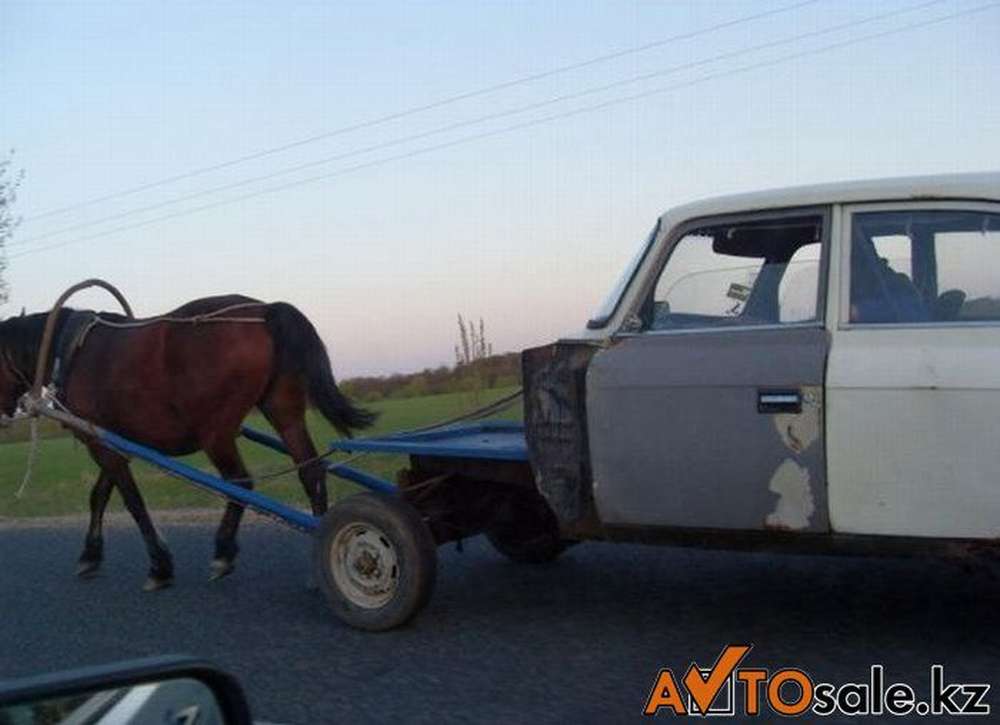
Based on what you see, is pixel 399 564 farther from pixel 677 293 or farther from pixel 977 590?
pixel 977 590

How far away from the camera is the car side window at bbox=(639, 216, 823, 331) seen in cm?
563

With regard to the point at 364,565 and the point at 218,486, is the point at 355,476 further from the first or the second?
the point at 364,565

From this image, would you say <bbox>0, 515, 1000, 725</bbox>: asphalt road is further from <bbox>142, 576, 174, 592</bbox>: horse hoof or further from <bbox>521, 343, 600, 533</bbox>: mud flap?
<bbox>521, 343, 600, 533</bbox>: mud flap

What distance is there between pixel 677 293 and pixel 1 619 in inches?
179

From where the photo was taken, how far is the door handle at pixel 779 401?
17.1 feet

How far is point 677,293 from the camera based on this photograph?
593cm

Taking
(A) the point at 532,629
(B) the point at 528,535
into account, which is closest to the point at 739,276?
(A) the point at 532,629

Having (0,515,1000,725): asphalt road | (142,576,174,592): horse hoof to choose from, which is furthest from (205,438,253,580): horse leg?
(142,576,174,592): horse hoof

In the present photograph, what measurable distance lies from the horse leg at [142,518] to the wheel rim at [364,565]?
2182mm

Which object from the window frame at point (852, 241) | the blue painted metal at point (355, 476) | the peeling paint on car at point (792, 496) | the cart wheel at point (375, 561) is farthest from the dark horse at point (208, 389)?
the window frame at point (852, 241)

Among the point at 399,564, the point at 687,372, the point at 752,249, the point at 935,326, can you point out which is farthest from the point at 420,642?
the point at 935,326

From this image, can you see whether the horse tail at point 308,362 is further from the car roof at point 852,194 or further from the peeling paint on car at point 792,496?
the peeling paint on car at point 792,496

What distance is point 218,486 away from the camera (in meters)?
7.62

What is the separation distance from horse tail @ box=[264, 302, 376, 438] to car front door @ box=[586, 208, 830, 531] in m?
2.91
